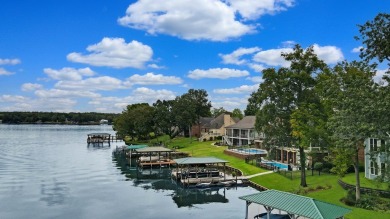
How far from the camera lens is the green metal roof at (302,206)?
2444 centimetres

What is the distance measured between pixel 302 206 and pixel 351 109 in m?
8.77

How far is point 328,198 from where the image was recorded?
116 feet

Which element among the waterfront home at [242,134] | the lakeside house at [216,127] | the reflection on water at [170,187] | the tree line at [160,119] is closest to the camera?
the reflection on water at [170,187]

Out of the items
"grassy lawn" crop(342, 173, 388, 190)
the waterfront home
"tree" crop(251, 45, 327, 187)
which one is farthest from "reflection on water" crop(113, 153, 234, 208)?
the waterfront home

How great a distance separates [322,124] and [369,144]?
8.14 meters

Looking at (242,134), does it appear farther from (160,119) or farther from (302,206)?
(302,206)

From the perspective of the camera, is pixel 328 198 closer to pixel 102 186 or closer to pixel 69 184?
pixel 102 186

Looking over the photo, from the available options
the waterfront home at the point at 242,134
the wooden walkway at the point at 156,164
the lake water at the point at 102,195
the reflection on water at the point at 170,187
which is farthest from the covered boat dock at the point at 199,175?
the waterfront home at the point at 242,134

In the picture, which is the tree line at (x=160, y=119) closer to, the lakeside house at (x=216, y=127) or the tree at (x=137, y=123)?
the tree at (x=137, y=123)

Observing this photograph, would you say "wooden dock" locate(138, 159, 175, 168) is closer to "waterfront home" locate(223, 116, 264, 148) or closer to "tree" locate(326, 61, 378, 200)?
"waterfront home" locate(223, 116, 264, 148)

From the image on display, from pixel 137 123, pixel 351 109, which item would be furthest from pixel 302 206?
pixel 137 123

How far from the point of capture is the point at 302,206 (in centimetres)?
2562

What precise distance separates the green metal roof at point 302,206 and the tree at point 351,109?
5937 millimetres

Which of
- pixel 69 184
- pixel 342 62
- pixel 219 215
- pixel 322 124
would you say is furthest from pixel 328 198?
pixel 69 184
